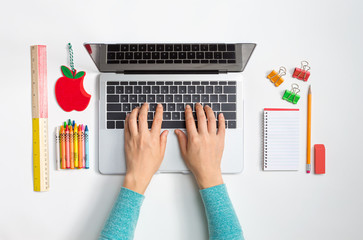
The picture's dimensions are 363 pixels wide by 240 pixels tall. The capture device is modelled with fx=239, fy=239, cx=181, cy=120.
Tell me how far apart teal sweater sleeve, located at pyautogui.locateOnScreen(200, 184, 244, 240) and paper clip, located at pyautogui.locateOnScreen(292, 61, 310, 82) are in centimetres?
48

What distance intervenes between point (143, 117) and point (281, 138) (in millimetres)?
501

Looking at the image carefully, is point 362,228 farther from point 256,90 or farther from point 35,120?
point 35,120

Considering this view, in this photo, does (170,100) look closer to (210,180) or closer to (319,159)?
(210,180)

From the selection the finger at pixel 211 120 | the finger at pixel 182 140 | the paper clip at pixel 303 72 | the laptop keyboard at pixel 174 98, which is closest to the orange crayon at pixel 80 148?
the laptop keyboard at pixel 174 98

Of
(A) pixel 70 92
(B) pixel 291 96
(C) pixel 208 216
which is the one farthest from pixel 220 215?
(A) pixel 70 92

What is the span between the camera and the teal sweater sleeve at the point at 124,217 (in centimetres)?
75

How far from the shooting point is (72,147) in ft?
2.82

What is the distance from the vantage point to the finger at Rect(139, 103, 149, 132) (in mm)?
823

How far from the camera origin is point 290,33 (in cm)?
88

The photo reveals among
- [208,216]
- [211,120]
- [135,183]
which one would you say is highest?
[211,120]

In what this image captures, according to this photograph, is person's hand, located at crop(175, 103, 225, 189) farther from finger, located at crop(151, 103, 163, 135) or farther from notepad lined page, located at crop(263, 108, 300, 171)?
notepad lined page, located at crop(263, 108, 300, 171)

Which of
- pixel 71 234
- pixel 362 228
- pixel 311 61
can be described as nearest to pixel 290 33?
pixel 311 61

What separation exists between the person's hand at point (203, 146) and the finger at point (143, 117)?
11 cm

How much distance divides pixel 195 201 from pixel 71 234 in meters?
0.47
